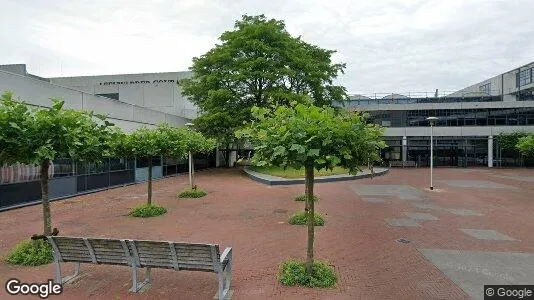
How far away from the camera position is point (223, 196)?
61.9 ft

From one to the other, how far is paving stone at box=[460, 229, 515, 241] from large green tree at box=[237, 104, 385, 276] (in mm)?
5975

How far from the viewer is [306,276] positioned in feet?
22.2

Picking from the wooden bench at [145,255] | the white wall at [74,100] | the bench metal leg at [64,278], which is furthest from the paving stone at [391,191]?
the white wall at [74,100]

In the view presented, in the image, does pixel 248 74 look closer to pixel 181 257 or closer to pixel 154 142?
pixel 154 142

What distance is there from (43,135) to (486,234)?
12.1 meters

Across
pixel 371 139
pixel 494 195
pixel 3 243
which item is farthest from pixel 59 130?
pixel 494 195

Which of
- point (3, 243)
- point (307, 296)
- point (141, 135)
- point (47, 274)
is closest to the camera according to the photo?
point (307, 296)

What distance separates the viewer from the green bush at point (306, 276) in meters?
6.66

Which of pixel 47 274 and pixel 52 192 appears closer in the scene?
pixel 47 274

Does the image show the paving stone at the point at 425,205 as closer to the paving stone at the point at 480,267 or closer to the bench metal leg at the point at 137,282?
the paving stone at the point at 480,267

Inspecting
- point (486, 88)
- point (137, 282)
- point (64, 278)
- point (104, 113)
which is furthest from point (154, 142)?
point (486, 88)

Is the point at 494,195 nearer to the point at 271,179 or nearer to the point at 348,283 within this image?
the point at 271,179

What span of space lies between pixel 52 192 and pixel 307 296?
16.3m

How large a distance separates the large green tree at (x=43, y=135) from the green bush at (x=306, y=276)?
514cm
